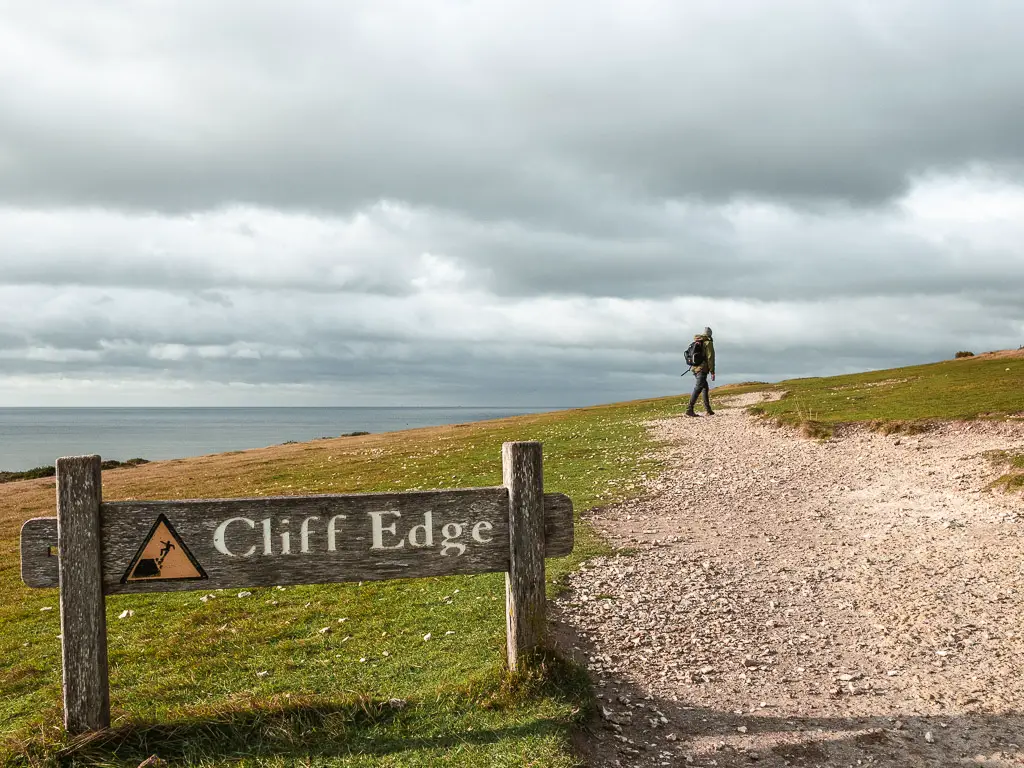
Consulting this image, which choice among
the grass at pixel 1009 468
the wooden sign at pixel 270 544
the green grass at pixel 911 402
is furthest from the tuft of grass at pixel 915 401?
the wooden sign at pixel 270 544

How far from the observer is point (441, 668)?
25.3 ft

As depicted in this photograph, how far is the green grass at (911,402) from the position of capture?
81.1 feet

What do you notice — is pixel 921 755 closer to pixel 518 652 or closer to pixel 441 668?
pixel 518 652

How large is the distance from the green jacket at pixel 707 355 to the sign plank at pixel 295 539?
1030 inches

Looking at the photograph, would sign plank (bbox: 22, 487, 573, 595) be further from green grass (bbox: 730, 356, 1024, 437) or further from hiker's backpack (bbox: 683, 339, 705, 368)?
hiker's backpack (bbox: 683, 339, 705, 368)

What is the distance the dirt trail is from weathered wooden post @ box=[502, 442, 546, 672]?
42.6 inches

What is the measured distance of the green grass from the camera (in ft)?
81.1

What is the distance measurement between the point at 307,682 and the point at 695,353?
87.4 feet

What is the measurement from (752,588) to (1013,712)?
4142mm

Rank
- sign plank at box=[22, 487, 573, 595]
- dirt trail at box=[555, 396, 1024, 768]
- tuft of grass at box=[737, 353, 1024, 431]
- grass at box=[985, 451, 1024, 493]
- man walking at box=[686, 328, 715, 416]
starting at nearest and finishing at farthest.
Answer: sign plank at box=[22, 487, 573, 595], dirt trail at box=[555, 396, 1024, 768], grass at box=[985, 451, 1024, 493], tuft of grass at box=[737, 353, 1024, 431], man walking at box=[686, 328, 715, 416]

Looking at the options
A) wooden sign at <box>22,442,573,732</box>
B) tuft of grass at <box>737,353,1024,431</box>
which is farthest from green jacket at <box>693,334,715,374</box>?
wooden sign at <box>22,442,573,732</box>

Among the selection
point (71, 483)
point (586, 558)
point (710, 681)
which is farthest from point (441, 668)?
point (586, 558)

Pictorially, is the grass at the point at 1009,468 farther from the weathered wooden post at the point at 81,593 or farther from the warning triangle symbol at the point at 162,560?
the weathered wooden post at the point at 81,593

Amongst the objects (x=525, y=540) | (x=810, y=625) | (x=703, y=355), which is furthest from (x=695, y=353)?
(x=525, y=540)
